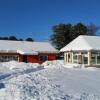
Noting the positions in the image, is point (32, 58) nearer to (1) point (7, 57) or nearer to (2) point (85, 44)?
(1) point (7, 57)

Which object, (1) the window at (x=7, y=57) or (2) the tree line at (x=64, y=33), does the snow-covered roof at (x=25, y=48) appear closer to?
(1) the window at (x=7, y=57)

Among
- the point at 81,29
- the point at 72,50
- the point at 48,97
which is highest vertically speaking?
the point at 81,29

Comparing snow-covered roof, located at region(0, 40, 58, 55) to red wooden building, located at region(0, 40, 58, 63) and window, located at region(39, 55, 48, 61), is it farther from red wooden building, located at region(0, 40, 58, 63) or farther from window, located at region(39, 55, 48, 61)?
window, located at region(39, 55, 48, 61)

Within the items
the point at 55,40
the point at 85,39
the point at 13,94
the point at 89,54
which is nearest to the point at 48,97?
the point at 13,94

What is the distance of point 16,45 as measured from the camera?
167 feet

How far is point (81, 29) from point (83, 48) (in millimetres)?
27260

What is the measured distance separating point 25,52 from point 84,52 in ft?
38.1

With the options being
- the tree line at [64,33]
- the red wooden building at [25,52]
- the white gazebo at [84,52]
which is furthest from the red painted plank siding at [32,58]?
the tree line at [64,33]

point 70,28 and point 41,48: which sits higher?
point 70,28

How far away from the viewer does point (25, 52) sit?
4688 centimetres

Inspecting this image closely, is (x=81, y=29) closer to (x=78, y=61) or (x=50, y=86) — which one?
(x=78, y=61)

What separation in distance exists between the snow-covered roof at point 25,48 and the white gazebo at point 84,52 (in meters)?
7.55

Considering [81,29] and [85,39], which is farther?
[81,29]

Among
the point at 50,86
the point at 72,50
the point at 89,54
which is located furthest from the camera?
the point at 72,50
